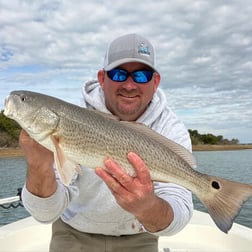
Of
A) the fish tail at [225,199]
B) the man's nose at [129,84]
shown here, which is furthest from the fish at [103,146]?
the man's nose at [129,84]

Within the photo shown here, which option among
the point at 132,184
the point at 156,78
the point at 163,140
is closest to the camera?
the point at 132,184

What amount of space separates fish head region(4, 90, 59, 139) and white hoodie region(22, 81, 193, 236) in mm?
706

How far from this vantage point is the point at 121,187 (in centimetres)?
232

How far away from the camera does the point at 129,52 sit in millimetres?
Answer: 3225

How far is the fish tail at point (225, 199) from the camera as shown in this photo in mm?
2463

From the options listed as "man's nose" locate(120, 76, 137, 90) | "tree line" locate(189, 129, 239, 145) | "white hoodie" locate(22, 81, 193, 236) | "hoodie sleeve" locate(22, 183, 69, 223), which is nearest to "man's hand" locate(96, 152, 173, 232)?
"white hoodie" locate(22, 81, 193, 236)

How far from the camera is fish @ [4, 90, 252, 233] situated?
2.43 metres

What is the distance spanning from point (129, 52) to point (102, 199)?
4.11 ft

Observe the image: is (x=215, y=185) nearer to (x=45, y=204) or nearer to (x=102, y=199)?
(x=102, y=199)

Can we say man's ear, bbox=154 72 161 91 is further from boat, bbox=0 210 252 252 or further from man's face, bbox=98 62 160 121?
boat, bbox=0 210 252 252

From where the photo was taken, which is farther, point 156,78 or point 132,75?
point 156,78

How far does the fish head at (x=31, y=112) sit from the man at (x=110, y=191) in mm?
123

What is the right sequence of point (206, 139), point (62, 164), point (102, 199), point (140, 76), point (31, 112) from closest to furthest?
point (62, 164), point (31, 112), point (140, 76), point (102, 199), point (206, 139)

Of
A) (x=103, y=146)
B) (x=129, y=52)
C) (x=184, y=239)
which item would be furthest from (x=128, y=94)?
(x=184, y=239)
